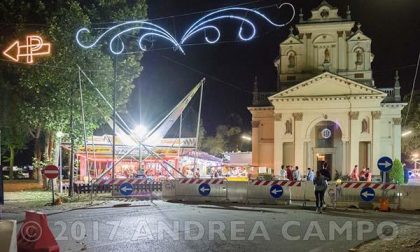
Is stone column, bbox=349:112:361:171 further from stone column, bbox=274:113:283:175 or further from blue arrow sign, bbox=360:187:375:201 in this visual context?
blue arrow sign, bbox=360:187:375:201

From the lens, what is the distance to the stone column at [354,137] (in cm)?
4588

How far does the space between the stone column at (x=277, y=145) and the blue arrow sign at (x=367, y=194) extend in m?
24.2

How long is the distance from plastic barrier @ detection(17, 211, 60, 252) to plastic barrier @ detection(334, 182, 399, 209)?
1618cm

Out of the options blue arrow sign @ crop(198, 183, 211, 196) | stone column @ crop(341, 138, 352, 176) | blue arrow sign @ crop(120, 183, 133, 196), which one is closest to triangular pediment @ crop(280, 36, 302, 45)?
stone column @ crop(341, 138, 352, 176)

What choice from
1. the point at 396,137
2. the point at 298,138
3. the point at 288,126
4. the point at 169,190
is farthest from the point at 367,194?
the point at 396,137

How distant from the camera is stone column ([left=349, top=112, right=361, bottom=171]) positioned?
45875 mm

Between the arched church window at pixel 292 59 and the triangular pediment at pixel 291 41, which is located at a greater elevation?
the triangular pediment at pixel 291 41

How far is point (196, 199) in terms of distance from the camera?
2642 cm

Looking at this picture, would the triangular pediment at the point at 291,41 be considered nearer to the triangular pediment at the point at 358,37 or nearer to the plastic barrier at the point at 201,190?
the triangular pediment at the point at 358,37

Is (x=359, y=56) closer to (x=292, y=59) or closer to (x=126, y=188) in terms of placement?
(x=292, y=59)

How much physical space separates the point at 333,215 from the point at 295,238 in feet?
22.8

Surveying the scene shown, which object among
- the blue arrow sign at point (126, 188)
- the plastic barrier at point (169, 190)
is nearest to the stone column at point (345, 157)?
the plastic barrier at point (169, 190)

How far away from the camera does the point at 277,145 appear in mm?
48312

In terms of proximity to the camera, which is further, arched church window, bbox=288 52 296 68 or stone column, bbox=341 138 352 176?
arched church window, bbox=288 52 296 68
